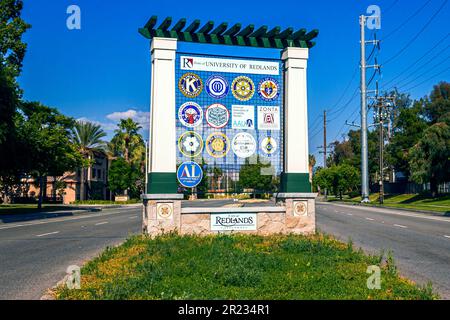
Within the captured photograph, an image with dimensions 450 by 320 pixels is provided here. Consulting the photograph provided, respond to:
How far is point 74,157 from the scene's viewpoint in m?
42.1

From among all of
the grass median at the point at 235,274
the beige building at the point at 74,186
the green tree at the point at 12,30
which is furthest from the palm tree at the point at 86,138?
the grass median at the point at 235,274

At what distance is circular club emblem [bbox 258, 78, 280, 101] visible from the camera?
1388cm

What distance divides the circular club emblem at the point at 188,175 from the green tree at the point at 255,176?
53.0 inches

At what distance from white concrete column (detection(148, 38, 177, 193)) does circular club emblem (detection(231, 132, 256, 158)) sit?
197cm

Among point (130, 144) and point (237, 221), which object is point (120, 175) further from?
point (237, 221)

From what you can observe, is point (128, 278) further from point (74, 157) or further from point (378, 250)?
point (74, 157)

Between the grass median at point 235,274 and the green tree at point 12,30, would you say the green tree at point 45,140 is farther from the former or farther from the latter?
the grass median at point 235,274

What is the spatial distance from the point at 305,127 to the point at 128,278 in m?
7.94

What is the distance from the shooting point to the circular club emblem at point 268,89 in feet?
45.5

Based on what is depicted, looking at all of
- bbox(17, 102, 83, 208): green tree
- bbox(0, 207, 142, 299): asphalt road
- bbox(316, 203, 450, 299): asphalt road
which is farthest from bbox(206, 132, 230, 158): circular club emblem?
bbox(17, 102, 83, 208): green tree

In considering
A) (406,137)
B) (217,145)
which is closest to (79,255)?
(217,145)

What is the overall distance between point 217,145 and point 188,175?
122 centimetres

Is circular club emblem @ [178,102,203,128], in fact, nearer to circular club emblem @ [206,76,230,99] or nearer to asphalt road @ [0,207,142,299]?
circular club emblem @ [206,76,230,99]

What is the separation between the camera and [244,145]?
Result: 1385 cm
